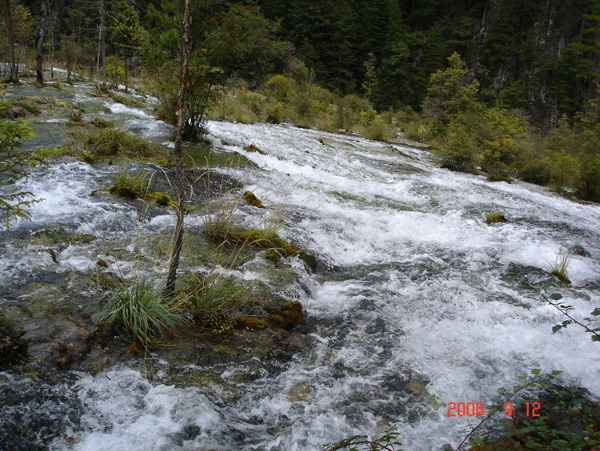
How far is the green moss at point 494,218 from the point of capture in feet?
26.1

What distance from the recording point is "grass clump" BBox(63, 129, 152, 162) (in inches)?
298

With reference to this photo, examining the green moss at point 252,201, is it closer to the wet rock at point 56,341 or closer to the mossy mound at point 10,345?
the wet rock at point 56,341

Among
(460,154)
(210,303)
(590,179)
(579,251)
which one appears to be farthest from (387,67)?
(210,303)

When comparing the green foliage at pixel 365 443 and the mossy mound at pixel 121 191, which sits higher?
the mossy mound at pixel 121 191

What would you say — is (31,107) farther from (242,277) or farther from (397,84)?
(397,84)

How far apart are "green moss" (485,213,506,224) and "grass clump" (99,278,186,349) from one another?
7032mm

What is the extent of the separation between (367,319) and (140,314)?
92.0 inches

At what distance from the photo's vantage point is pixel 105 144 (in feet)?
26.1

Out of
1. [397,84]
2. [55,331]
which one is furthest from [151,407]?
[397,84]

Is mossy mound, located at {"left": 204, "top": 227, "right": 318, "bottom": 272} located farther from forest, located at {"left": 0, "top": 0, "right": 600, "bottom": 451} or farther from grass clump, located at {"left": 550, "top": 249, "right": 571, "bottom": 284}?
grass clump, located at {"left": 550, "top": 249, "right": 571, "bottom": 284}

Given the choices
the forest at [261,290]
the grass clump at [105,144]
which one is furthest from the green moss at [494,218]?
the grass clump at [105,144]

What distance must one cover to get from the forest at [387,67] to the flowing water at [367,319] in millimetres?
3338

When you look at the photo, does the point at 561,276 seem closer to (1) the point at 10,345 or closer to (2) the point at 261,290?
(2) the point at 261,290
